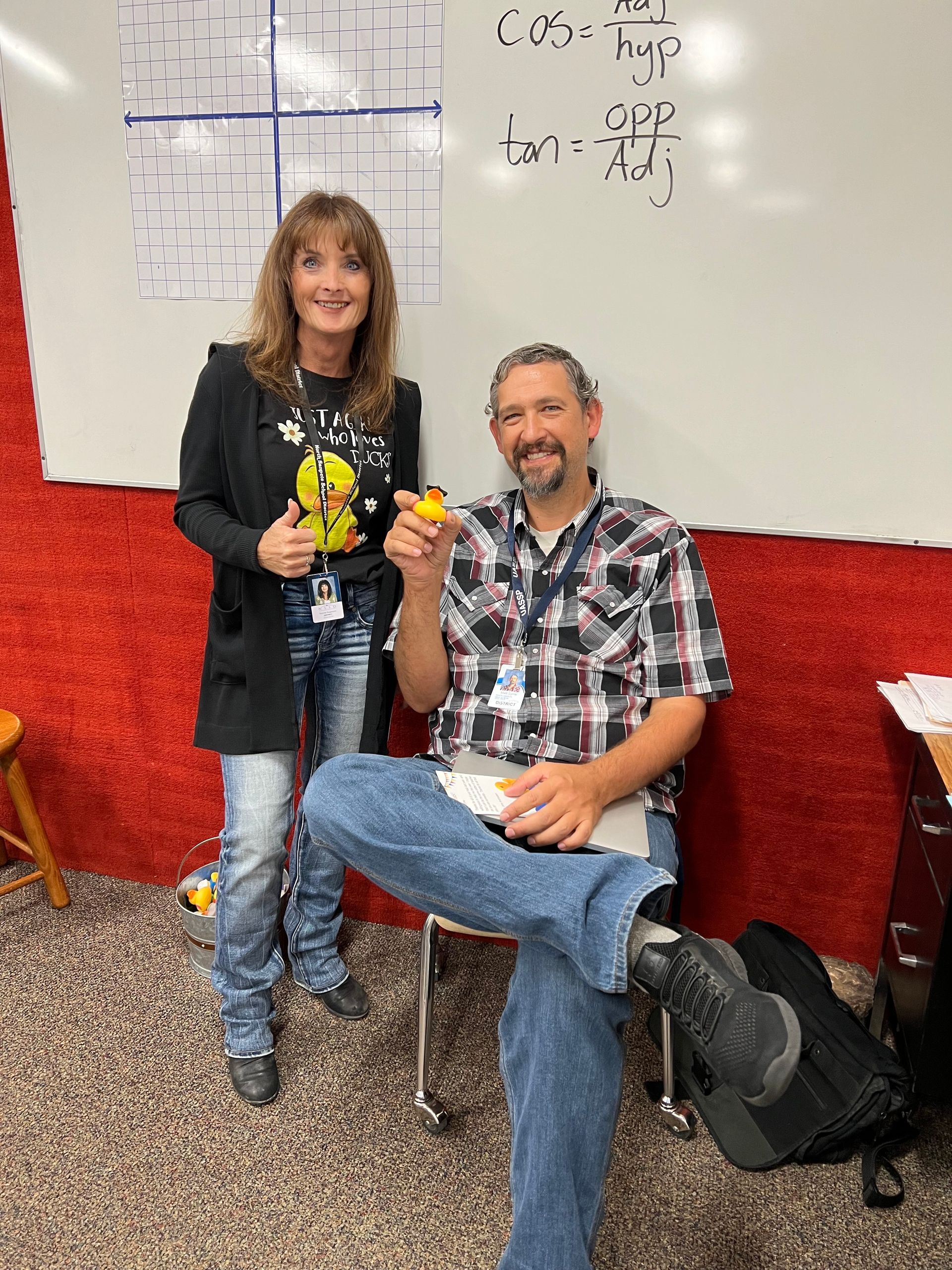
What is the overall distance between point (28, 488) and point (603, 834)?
5.92 ft

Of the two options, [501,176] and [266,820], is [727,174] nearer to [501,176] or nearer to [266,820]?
[501,176]

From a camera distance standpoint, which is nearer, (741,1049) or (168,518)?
(741,1049)

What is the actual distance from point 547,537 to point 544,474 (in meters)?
0.15

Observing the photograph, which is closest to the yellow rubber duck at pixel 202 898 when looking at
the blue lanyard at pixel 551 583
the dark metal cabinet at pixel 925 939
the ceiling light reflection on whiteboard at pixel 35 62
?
the blue lanyard at pixel 551 583

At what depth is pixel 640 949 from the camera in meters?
1.20

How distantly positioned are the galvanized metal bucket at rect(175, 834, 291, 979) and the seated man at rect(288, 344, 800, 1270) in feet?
0.75

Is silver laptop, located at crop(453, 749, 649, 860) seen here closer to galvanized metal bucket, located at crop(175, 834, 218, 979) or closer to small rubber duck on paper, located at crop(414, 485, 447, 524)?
small rubber duck on paper, located at crop(414, 485, 447, 524)

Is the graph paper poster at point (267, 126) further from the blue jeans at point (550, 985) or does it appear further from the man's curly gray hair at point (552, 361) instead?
the blue jeans at point (550, 985)

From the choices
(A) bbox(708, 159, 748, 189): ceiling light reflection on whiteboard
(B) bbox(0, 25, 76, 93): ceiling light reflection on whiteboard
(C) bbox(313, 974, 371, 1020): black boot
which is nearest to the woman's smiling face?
(A) bbox(708, 159, 748, 189): ceiling light reflection on whiteboard

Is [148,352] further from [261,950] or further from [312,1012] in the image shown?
[312,1012]

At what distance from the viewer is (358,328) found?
1.69 m

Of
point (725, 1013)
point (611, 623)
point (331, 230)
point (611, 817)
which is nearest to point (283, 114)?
point (331, 230)

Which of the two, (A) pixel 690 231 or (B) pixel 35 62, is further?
(B) pixel 35 62

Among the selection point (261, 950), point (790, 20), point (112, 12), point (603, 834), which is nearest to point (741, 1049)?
point (603, 834)
